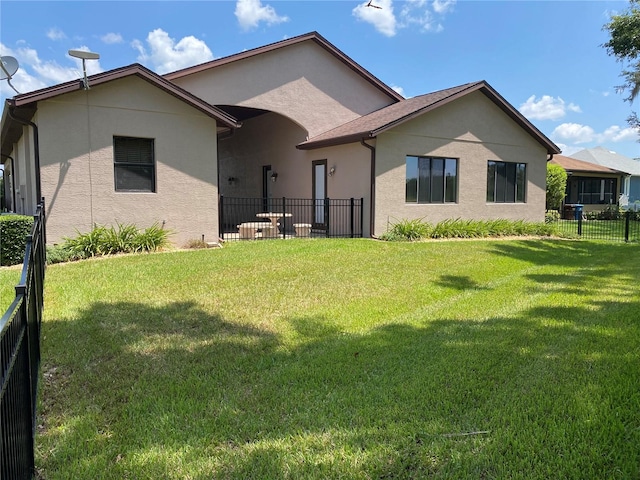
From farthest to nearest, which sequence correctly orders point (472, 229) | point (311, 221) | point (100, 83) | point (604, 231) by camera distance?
1. point (604, 231)
2. point (311, 221)
3. point (472, 229)
4. point (100, 83)

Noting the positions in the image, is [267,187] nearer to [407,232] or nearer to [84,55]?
[407,232]

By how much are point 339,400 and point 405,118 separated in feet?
38.5

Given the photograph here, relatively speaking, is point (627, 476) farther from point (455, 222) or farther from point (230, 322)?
point (455, 222)

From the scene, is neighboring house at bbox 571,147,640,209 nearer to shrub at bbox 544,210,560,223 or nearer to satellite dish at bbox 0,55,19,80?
shrub at bbox 544,210,560,223

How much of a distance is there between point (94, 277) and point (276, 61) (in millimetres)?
10474

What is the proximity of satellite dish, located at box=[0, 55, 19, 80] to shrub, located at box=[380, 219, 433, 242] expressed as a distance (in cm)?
1018

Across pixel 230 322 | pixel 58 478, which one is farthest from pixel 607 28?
pixel 58 478

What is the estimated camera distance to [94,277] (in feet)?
26.5

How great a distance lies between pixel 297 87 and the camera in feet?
53.4

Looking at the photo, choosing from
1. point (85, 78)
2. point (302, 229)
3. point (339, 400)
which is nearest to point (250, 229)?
point (302, 229)

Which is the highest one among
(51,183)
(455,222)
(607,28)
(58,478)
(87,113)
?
(607,28)

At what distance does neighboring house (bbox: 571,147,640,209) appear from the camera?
1366 inches

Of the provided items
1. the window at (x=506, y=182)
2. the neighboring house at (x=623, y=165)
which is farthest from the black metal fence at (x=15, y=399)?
the neighboring house at (x=623, y=165)

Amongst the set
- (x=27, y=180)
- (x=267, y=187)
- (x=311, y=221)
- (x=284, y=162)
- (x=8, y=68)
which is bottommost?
(x=311, y=221)
